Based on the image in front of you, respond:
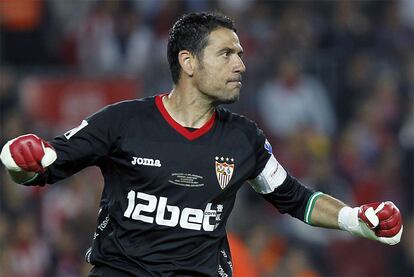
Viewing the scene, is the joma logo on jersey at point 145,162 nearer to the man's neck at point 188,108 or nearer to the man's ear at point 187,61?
the man's neck at point 188,108

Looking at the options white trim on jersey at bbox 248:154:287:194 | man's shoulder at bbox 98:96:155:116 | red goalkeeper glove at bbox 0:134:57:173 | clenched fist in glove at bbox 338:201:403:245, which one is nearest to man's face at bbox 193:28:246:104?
man's shoulder at bbox 98:96:155:116

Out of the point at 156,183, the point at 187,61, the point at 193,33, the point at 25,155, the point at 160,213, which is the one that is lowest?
the point at 160,213

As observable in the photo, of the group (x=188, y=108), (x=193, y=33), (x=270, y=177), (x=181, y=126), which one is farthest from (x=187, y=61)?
(x=270, y=177)

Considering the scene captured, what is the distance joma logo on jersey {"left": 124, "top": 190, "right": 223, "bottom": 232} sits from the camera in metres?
5.70

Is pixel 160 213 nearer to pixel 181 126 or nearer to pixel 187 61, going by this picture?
pixel 181 126

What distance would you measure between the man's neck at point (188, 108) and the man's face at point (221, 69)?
0.05 metres

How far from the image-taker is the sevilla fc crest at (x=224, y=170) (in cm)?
584

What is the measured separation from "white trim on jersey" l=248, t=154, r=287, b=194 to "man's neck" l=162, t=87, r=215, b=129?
408 millimetres

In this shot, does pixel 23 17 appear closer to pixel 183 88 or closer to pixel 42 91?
pixel 42 91

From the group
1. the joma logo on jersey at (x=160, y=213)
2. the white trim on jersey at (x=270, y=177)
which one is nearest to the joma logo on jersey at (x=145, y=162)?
the joma logo on jersey at (x=160, y=213)

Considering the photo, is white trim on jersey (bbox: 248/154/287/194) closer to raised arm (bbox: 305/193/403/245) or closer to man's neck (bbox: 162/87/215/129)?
raised arm (bbox: 305/193/403/245)

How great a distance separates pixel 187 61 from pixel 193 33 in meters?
0.15

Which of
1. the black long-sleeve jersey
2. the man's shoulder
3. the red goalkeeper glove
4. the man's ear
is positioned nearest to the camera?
the red goalkeeper glove

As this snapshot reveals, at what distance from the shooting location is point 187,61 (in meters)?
6.04
